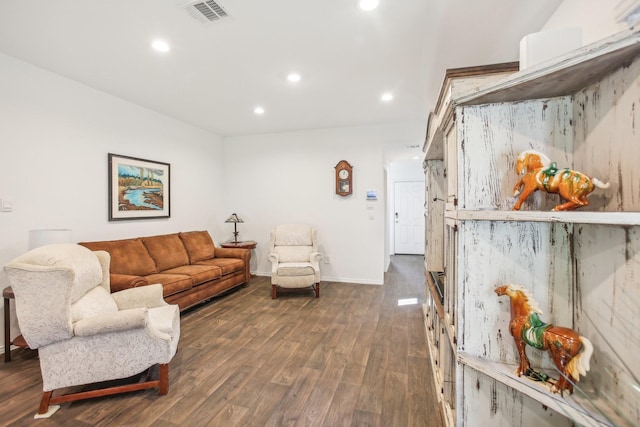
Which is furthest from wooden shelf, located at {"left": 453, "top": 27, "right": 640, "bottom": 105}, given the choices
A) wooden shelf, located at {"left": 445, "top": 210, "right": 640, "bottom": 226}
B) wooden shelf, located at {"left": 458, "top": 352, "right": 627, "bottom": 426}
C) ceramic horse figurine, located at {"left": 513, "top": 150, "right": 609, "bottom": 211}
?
wooden shelf, located at {"left": 458, "top": 352, "right": 627, "bottom": 426}

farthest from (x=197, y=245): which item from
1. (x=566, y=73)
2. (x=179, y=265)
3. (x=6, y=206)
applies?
(x=566, y=73)

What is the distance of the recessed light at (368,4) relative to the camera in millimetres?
1794

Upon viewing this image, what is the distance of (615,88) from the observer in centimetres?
84

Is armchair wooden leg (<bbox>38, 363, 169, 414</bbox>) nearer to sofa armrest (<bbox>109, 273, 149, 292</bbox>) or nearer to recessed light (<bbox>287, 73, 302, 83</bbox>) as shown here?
sofa armrest (<bbox>109, 273, 149, 292</bbox>)

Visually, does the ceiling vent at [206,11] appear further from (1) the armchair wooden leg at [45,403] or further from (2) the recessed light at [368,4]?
(1) the armchair wooden leg at [45,403]

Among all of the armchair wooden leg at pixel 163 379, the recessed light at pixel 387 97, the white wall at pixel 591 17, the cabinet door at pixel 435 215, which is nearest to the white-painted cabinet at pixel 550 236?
the white wall at pixel 591 17

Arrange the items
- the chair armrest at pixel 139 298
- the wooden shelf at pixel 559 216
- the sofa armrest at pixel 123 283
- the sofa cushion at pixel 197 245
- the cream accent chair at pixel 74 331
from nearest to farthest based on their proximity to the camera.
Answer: the wooden shelf at pixel 559 216
the cream accent chair at pixel 74 331
the chair armrest at pixel 139 298
the sofa armrest at pixel 123 283
the sofa cushion at pixel 197 245

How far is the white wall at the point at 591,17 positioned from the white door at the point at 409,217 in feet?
20.5

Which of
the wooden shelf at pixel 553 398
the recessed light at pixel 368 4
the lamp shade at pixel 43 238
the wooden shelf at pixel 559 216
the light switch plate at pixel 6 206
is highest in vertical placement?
the recessed light at pixel 368 4

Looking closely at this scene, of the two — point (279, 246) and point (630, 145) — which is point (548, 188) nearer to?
point (630, 145)

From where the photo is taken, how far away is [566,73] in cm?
85

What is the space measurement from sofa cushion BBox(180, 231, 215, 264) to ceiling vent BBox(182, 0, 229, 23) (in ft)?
9.84

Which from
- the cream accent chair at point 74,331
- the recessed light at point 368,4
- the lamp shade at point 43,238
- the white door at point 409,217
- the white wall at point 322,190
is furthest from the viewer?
the white door at point 409,217

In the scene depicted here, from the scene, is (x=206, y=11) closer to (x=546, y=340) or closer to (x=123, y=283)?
(x=123, y=283)
